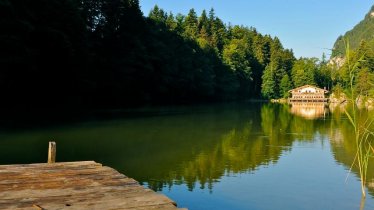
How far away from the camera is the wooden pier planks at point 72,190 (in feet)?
12.2

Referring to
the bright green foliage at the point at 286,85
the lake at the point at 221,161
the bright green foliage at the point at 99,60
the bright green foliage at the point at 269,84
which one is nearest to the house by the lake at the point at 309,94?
the bright green foliage at the point at 286,85

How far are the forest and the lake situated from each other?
2541 millimetres

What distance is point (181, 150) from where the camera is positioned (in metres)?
15.1

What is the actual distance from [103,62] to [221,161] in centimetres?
3195

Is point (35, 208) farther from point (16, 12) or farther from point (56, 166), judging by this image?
point (16, 12)

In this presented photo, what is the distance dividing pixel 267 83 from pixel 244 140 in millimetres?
82081

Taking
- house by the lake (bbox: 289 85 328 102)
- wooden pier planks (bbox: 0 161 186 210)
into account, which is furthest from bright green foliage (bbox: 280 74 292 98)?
wooden pier planks (bbox: 0 161 186 210)

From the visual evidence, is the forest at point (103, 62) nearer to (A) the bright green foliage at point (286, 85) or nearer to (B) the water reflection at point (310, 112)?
(B) the water reflection at point (310, 112)

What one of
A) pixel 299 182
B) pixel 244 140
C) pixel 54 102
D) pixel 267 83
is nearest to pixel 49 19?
pixel 54 102

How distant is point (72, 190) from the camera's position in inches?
170

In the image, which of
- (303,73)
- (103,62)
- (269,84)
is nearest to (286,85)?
(269,84)

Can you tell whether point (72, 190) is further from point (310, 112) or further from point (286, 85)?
point (286, 85)

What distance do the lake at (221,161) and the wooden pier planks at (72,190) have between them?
3114mm

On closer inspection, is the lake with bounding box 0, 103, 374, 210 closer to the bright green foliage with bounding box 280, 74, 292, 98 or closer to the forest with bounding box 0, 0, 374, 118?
the forest with bounding box 0, 0, 374, 118
